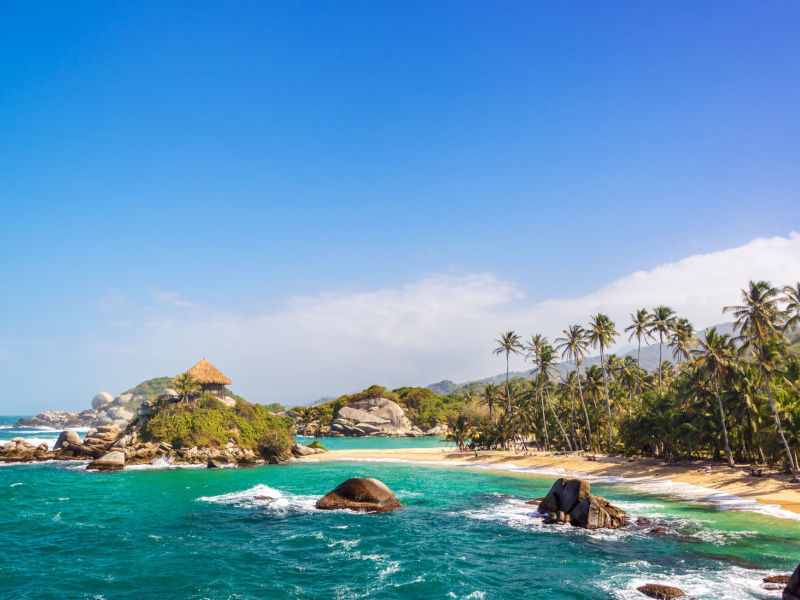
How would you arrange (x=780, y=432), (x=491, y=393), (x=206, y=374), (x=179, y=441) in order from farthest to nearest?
1. (x=491, y=393)
2. (x=206, y=374)
3. (x=179, y=441)
4. (x=780, y=432)

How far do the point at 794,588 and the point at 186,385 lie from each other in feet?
263

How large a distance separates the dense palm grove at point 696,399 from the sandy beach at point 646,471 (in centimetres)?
297

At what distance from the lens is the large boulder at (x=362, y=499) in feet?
119

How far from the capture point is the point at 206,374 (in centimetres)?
8412

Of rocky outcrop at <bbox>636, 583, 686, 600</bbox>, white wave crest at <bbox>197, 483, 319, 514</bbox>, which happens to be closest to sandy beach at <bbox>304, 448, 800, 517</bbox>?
rocky outcrop at <bbox>636, 583, 686, 600</bbox>

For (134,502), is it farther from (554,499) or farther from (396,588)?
(554,499)

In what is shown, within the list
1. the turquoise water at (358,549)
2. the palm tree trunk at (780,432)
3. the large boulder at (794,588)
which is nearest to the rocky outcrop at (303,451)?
the turquoise water at (358,549)

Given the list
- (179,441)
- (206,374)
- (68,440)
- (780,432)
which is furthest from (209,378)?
(780,432)

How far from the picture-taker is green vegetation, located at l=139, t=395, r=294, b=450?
71375mm

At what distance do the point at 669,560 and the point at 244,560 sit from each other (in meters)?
22.4

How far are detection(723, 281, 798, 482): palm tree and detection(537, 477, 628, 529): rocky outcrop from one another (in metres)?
22.5

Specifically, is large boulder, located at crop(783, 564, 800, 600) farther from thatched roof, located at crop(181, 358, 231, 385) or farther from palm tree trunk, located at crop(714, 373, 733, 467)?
thatched roof, located at crop(181, 358, 231, 385)

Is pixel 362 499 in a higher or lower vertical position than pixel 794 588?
lower

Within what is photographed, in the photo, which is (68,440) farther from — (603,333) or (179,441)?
(603,333)
